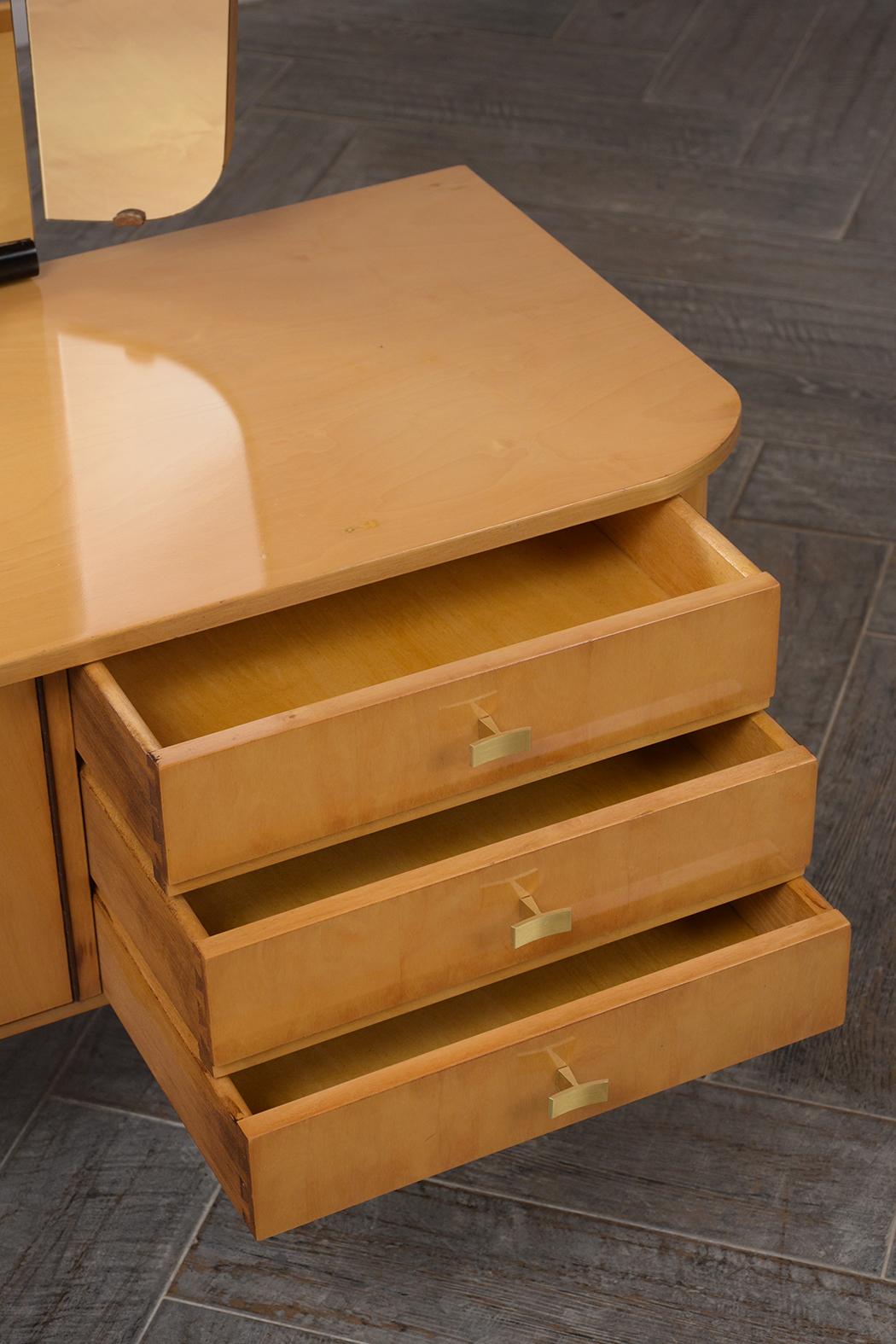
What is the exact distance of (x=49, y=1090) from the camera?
4.97 ft

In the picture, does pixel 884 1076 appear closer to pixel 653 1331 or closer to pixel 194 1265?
pixel 653 1331

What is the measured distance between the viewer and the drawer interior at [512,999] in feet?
4.25

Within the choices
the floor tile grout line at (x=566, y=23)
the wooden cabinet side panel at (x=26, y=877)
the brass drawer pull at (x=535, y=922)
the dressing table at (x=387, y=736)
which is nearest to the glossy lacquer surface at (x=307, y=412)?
the dressing table at (x=387, y=736)

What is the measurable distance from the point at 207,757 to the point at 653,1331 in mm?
552

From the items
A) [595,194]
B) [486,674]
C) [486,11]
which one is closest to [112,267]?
[486,674]

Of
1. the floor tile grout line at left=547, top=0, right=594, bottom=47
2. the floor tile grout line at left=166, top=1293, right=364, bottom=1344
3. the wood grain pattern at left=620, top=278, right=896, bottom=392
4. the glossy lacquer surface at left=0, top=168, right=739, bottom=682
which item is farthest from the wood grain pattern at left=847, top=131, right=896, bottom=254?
the floor tile grout line at left=166, top=1293, right=364, bottom=1344

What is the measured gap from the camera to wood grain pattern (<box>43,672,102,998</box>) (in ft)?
4.14

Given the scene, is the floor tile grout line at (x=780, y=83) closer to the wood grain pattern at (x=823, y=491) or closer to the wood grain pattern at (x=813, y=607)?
the wood grain pattern at (x=823, y=491)

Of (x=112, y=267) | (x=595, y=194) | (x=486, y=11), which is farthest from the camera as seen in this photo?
(x=486, y=11)

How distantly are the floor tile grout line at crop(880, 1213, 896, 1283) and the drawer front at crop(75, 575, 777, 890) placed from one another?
0.42 metres

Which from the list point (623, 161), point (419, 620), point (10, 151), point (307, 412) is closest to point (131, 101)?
point (10, 151)

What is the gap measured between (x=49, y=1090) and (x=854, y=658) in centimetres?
95

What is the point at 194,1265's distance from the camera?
1.37 meters

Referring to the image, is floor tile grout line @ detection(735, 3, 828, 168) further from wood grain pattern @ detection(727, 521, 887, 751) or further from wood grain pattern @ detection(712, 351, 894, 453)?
wood grain pattern @ detection(727, 521, 887, 751)
